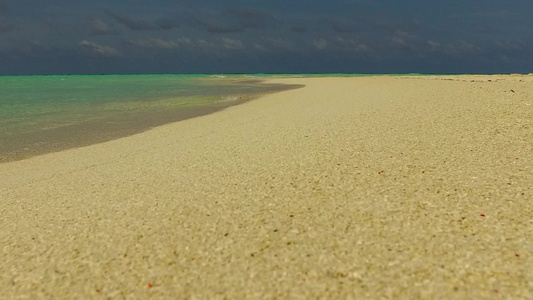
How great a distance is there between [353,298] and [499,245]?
1.98 meters

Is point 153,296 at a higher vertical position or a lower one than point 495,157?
lower

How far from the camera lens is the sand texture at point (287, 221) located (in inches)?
155

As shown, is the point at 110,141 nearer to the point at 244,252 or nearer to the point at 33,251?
the point at 33,251

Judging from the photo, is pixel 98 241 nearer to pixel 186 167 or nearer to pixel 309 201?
pixel 309 201

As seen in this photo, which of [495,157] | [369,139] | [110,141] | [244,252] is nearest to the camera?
[244,252]

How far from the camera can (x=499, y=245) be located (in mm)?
4359

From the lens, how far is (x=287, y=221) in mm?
5328

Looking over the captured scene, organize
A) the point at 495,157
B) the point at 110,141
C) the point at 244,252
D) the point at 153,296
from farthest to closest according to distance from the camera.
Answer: the point at 110,141
the point at 495,157
the point at 244,252
the point at 153,296

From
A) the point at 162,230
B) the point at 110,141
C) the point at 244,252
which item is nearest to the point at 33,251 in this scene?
the point at 162,230

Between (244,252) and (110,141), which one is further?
(110,141)

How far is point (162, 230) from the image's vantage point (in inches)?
209

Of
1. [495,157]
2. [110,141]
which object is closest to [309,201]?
[495,157]

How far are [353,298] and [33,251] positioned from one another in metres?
4.04

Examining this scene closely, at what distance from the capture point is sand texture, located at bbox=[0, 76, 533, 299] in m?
3.93
